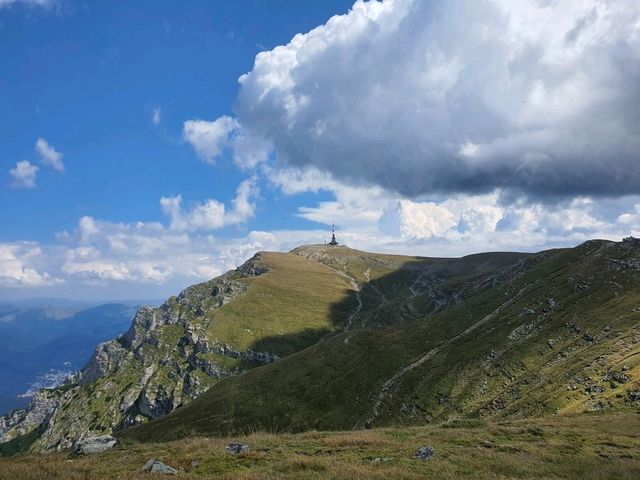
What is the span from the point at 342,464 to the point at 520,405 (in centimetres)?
3820

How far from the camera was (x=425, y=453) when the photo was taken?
25.7 meters

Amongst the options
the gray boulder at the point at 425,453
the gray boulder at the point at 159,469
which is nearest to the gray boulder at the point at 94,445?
the gray boulder at the point at 159,469

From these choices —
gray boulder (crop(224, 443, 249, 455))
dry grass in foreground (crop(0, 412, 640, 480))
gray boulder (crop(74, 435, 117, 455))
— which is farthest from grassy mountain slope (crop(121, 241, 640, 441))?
gray boulder (crop(224, 443, 249, 455))

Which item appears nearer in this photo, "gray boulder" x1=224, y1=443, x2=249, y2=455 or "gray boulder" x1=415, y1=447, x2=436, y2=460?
"gray boulder" x1=415, y1=447, x2=436, y2=460

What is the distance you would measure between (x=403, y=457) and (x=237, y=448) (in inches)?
421

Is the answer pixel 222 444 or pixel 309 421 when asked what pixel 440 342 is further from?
pixel 222 444

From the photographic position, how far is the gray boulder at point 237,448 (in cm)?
2787

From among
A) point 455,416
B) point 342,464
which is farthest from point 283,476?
point 455,416

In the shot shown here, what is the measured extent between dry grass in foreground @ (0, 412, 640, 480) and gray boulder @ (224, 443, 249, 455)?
2.14 ft

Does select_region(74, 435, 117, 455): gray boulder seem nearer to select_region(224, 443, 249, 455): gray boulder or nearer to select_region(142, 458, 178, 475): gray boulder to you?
select_region(224, 443, 249, 455): gray boulder

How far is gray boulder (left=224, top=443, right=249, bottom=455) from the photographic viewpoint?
27.9 meters

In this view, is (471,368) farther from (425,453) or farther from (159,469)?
(159,469)

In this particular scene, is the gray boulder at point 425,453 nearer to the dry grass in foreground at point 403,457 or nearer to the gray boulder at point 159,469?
the dry grass in foreground at point 403,457

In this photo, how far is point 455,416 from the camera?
6022 cm
